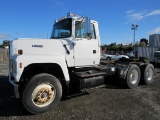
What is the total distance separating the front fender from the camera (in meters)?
5.11

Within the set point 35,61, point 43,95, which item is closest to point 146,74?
point 43,95

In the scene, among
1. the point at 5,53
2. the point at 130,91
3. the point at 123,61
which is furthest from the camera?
the point at 5,53

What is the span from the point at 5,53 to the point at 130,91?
20.8 metres

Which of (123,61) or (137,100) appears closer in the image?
(137,100)

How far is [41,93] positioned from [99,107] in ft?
6.03

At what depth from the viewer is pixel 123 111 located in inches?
222

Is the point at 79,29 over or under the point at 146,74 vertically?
over

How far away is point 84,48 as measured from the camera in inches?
263

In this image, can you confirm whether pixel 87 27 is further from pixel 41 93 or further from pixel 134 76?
pixel 134 76

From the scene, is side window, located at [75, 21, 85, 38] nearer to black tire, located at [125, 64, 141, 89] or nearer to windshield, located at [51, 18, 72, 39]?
windshield, located at [51, 18, 72, 39]

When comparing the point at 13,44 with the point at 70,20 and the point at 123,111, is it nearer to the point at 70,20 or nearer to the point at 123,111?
the point at 70,20

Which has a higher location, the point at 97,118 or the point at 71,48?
the point at 71,48

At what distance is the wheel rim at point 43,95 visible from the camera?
17.6ft

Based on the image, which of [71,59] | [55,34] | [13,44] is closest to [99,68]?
[71,59]
